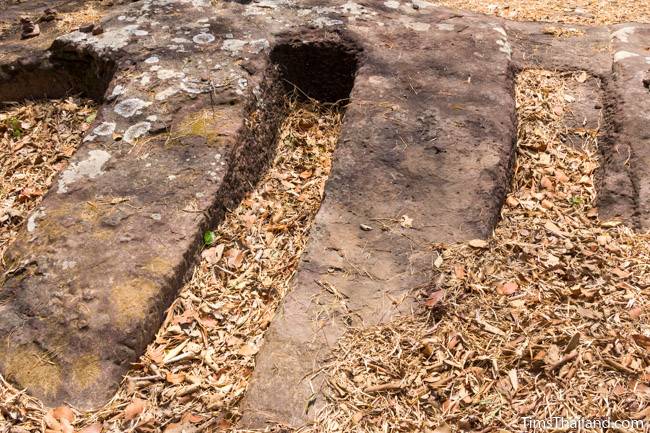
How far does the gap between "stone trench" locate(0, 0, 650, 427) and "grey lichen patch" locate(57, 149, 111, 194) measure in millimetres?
13

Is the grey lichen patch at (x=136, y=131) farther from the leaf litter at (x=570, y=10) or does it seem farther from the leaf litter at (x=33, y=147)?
the leaf litter at (x=570, y=10)

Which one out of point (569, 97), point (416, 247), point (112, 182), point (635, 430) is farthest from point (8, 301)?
point (569, 97)

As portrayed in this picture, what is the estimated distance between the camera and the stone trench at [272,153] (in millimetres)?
2848

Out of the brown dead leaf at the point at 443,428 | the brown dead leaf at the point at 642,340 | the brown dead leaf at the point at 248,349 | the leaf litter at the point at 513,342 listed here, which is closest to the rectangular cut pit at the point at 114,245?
the brown dead leaf at the point at 248,349

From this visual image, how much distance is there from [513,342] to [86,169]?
107 inches

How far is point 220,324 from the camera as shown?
3053 mm

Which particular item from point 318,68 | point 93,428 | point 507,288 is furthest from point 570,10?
point 93,428

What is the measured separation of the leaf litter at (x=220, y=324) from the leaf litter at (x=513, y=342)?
54cm

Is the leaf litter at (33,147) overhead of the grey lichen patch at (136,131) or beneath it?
beneath

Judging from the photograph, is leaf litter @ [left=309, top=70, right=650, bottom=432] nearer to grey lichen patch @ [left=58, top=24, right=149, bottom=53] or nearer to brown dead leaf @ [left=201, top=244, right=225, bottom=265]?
brown dead leaf @ [left=201, top=244, right=225, bottom=265]

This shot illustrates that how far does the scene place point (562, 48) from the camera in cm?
475

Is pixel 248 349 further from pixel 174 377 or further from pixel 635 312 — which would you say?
pixel 635 312

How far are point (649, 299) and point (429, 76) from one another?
7.13 ft

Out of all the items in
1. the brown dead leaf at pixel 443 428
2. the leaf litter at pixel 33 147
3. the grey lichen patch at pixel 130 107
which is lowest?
the leaf litter at pixel 33 147
